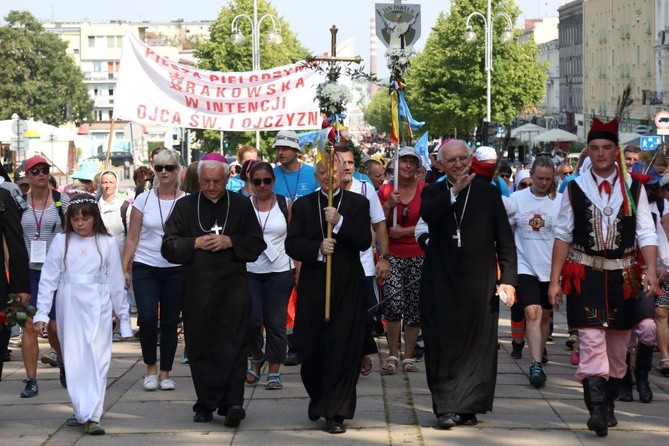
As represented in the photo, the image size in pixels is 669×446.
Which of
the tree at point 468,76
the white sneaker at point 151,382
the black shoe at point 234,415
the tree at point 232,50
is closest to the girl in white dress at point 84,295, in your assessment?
the black shoe at point 234,415

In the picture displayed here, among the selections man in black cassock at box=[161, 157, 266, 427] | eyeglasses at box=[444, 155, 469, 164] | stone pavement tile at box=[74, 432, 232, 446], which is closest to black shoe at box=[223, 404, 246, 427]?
man in black cassock at box=[161, 157, 266, 427]

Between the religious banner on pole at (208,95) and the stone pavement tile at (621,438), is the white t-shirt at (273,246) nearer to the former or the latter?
the stone pavement tile at (621,438)

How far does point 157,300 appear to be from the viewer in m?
10.4

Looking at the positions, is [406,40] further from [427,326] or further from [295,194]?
[427,326]

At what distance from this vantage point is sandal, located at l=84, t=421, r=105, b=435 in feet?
28.7

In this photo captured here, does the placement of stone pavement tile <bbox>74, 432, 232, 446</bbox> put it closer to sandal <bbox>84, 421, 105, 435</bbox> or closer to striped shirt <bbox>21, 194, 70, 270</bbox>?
sandal <bbox>84, 421, 105, 435</bbox>

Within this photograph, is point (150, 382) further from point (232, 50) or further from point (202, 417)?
point (232, 50)

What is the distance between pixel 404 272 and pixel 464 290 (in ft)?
8.60

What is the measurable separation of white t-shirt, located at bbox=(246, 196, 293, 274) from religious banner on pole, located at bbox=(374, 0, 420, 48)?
2.00 m

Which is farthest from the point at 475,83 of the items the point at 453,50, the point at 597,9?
the point at 597,9

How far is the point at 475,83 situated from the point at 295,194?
56.5 meters

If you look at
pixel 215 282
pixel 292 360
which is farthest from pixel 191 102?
pixel 215 282

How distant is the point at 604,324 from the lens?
853 cm

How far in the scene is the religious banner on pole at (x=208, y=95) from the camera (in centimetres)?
1659
